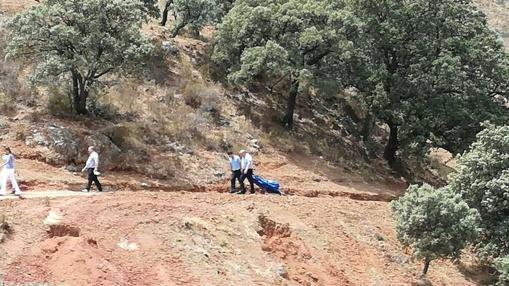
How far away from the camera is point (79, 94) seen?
24.6 m

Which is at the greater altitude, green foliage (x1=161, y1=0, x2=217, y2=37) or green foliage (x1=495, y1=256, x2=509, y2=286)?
green foliage (x1=161, y1=0, x2=217, y2=37)

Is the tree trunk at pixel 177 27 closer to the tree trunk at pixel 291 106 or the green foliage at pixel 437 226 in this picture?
the tree trunk at pixel 291 106

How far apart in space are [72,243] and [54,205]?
7.66ft

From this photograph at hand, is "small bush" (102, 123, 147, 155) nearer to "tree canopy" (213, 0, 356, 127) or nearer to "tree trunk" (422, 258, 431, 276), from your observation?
"tree canopy" (213, 0, 356, 127)

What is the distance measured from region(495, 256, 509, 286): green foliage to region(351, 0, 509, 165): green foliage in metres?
11.1

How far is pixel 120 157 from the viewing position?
23.0 m

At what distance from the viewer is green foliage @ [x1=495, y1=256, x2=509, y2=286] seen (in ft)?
Answer: 59.6

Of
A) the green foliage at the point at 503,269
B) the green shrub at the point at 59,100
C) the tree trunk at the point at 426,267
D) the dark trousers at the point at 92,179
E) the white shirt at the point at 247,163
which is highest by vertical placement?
the green shrub at the point at 59,100

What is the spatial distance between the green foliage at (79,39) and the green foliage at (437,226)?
11269 millimetres

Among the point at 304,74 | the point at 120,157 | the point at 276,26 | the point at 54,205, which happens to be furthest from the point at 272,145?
the point at 54,205

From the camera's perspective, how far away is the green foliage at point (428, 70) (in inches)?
1146

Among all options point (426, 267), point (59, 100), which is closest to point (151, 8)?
point (59, 100)

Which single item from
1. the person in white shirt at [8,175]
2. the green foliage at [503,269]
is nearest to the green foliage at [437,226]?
the green foliage at [503,269]

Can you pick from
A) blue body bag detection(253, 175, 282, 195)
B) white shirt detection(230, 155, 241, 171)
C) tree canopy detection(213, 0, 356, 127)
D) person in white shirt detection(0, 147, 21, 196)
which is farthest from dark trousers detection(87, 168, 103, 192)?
tree canopy detection(213, 0, 356, 127)
